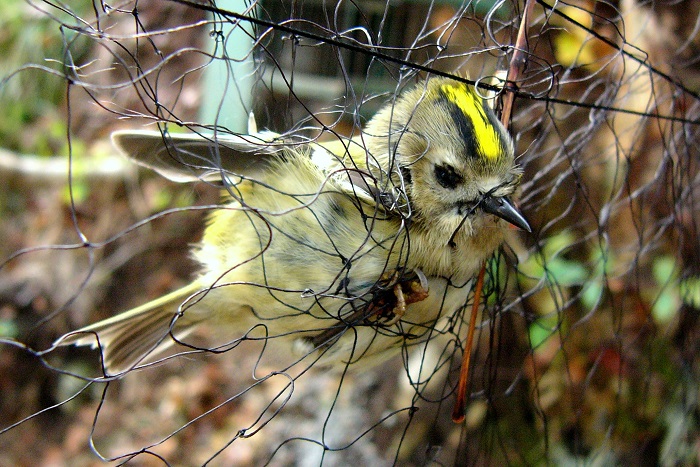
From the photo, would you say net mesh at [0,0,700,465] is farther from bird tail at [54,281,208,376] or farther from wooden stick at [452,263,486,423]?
wooden stick at [452,263,486,423]

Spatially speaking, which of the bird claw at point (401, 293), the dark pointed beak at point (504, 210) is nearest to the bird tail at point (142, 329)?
the bird claw at point (401, 293)

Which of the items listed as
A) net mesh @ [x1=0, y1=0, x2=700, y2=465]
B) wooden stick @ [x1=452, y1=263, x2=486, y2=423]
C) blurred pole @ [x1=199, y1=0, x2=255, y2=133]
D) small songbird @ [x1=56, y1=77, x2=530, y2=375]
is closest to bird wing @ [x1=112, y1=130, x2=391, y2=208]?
small songbird @ [x1=56, y1=77, x2=530, y2=375]

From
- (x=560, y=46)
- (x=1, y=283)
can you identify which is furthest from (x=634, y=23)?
(x=1, y=283)

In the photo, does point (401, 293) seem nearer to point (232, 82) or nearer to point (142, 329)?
point (142, 329)

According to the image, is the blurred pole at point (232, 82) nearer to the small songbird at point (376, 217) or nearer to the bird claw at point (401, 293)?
the small songbird at point (376, 217)

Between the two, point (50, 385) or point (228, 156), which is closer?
point (228, 156)

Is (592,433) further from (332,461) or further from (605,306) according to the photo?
(332,461)

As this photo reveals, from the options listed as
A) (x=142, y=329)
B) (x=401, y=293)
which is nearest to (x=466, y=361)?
(x=401, y=293)
